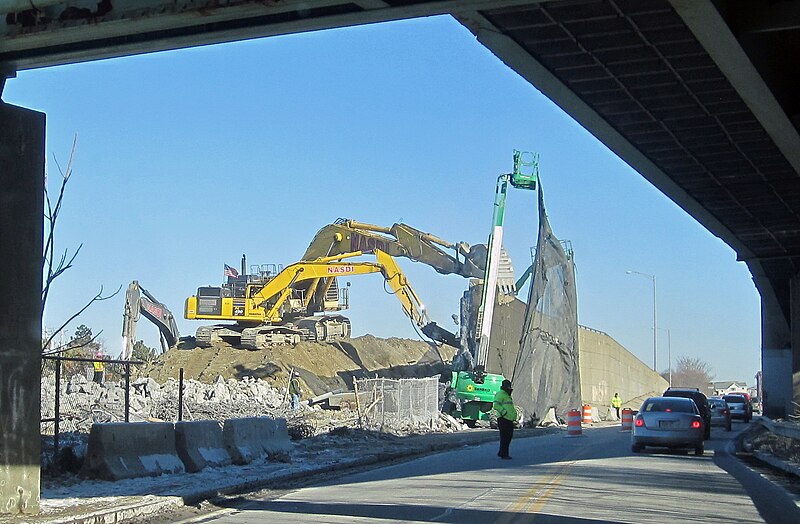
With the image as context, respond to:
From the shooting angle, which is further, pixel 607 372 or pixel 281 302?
pixel 607 372

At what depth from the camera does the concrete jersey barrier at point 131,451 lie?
14539 millimetres

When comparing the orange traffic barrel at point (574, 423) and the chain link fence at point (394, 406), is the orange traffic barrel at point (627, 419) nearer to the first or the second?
the orange traffic barrel at point (574, 423)

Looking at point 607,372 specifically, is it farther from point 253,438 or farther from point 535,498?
point 535,498

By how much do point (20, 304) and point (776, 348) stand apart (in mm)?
44011

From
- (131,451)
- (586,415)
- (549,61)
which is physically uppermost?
(549,61)

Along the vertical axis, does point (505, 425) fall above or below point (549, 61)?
below

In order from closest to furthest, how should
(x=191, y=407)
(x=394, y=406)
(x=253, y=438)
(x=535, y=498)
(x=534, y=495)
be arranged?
(x=535, y=498), (x=534, y=495), (x=253, y=438), (x=191, y=407), (x=394, y=406)

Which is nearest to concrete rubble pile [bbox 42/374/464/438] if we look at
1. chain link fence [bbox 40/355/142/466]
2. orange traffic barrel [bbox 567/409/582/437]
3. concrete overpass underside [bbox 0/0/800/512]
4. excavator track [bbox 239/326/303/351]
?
chain link fence [bbox 40/355/142/466]

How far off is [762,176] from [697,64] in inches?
398

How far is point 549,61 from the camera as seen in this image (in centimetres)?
1527

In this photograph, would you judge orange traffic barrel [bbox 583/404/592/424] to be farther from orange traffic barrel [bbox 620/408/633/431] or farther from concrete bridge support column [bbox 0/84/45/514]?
concrete bridge support column [bbox 0/84/45/514]

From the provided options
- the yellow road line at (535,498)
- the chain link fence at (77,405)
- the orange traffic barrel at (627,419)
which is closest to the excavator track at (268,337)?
the chain link fence at (77,405)

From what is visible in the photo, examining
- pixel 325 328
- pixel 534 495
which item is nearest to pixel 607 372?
pixel 325 328

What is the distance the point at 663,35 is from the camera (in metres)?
14.2
